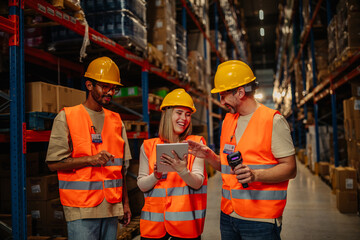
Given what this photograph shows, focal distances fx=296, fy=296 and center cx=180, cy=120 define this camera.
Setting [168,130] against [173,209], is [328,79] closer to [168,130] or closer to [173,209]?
[168,130]

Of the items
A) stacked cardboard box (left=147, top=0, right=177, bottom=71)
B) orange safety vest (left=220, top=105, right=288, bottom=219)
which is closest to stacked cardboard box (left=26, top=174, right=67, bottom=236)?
orange safety vest (left=220, top=105, right=288, bottom=219)

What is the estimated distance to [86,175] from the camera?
2320mm

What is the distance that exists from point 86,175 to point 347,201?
4.98m

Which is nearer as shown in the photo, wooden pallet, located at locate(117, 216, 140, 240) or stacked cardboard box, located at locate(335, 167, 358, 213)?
wooden pallet, located at locate(117, 216, 140, 240)

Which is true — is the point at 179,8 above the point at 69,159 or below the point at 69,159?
above

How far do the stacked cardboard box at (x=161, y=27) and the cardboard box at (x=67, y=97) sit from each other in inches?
100.0

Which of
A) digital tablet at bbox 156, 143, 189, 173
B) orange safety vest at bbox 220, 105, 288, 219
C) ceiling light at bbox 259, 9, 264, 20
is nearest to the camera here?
orange safety vest at bbox 220, 105, 288, 219

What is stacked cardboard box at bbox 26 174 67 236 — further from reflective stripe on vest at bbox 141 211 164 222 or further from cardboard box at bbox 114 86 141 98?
cardboard box at bbox 114 86 141 98

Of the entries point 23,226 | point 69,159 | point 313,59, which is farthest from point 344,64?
point 23,226

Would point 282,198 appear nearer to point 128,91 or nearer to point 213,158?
point 213,158

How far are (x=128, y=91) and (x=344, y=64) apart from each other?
4.32 m

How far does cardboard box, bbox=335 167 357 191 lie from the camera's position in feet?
17.7

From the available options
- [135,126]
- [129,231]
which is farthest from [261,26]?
[129,231]

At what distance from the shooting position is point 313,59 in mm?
9102
